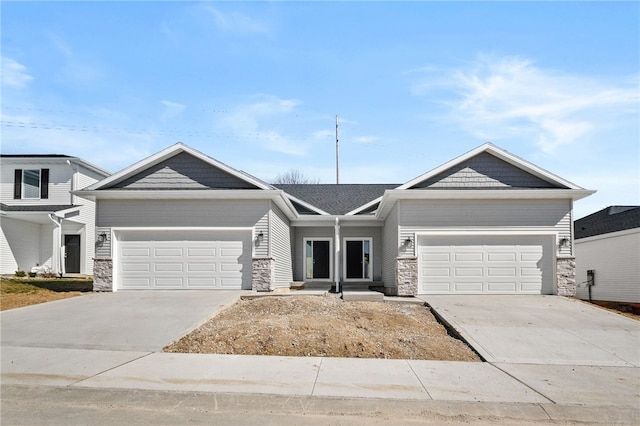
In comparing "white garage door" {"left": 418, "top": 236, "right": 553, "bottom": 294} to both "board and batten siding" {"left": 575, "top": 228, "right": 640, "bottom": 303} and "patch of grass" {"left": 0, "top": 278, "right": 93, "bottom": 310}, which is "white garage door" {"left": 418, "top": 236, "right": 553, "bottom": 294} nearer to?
"board and batten siding" {"left": 575, "top": 228, "right": 640, "bottom": 303}

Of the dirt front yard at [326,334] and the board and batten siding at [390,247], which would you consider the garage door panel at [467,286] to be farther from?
the dirt front yard at [326,334]

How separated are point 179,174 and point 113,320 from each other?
20.8 feet

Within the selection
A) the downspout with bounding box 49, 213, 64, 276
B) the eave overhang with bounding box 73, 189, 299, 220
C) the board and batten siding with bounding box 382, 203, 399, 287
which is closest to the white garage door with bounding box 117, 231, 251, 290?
the eave overhang with bounding box 73, 189, 299, 220

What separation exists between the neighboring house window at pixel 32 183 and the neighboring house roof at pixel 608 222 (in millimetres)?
25985

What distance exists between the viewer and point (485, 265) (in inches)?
619

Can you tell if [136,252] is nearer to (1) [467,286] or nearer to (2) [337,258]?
(2) [337,258]

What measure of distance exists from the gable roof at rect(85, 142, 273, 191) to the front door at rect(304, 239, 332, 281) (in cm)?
572

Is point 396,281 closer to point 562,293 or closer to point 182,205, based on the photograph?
point 562,293

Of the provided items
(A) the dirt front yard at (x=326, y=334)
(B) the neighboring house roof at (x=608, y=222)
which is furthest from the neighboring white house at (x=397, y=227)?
(B) the neighboring house roof at (x=608, y=222)

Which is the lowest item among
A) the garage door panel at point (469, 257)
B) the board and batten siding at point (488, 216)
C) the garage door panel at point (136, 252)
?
the garage door panel at point (469, 257)

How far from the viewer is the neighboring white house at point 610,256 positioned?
19641mm

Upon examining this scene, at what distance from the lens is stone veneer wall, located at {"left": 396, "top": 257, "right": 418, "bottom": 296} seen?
1545 cm

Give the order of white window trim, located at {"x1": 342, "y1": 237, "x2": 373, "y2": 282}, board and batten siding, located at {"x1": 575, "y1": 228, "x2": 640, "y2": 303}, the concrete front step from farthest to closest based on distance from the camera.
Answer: white window trim, located at {"x1": 342, "y1": 237, "x2": 373, "y2": 282} → board and batten siding, located at {"x1": 575, "y1": 228, "x2": 640, "y2": 303} → the concrete front step

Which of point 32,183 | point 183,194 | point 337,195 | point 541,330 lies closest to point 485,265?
point 541,330
